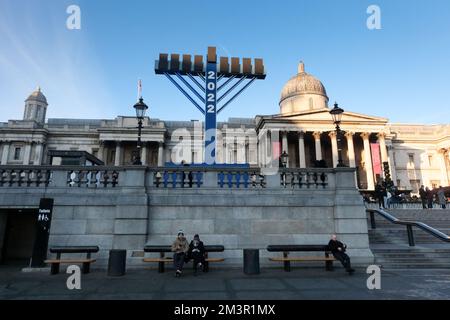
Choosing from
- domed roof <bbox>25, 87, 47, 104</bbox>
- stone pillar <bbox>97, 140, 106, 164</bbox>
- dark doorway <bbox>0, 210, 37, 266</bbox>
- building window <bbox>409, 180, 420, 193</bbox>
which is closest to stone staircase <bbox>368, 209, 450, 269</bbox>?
dark doorway <bbox>0, 210, 37, 266</bbox>

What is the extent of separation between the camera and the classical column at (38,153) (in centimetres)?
5666

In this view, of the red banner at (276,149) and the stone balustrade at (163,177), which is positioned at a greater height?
the red banner at (276,149)

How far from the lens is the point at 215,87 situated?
59.9 ft

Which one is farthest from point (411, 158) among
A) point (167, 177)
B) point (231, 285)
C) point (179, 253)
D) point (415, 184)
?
point (231, 285)

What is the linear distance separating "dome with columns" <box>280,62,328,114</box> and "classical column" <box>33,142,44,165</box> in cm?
4787

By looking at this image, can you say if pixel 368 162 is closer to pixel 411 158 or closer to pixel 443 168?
pixel 411 158

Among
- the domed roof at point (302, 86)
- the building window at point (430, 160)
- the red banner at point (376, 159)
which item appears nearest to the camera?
the red banner at point (376, 159)

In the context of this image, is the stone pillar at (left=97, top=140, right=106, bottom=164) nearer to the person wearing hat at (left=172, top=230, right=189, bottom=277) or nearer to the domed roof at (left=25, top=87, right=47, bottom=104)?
the domed roof at (left=25, top=87, right=47, bottom=104)

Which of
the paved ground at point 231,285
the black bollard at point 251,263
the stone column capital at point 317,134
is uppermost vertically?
the stone column capital at point 317,134

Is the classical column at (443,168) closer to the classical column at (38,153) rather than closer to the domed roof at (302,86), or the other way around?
the domed roof at (302,86)

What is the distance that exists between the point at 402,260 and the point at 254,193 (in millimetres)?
6333

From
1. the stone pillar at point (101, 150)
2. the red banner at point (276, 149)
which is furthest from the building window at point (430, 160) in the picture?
the stone pillar at point (101, 150)

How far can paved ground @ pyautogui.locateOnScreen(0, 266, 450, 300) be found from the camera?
22.8 ft

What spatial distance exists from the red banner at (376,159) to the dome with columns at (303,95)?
14.8 metres
